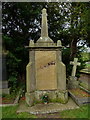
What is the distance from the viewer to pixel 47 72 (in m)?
6.76

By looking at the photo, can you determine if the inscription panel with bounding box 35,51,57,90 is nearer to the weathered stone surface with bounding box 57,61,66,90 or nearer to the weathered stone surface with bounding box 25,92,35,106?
the weathered stone surface with bounding box 57,61,66,90

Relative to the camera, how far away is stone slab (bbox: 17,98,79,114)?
5.56m

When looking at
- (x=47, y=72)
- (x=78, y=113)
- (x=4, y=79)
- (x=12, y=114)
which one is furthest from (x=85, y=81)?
(x=12, y=114)

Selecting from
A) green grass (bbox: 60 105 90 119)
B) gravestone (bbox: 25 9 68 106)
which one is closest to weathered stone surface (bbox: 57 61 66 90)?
gravestone (bbox: 25 9 68 106)

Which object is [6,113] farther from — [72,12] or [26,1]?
[72,12]

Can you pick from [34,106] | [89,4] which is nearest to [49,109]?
[34,106]

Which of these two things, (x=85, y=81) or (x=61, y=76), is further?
(x=85, y=81)

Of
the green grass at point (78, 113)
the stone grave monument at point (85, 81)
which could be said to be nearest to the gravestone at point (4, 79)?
the green grass at point (78, 113)

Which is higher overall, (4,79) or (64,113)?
(4,79)

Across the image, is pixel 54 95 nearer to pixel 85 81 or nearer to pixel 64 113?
pixel 64 113

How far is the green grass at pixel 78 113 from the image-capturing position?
5121 millimetres

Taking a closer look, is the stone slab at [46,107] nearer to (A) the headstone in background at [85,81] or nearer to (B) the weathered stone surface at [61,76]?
(B) the weathered stone surface at [61,76]

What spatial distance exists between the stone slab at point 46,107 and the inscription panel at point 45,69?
987 millimetres

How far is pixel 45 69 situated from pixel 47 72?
0.70ft
